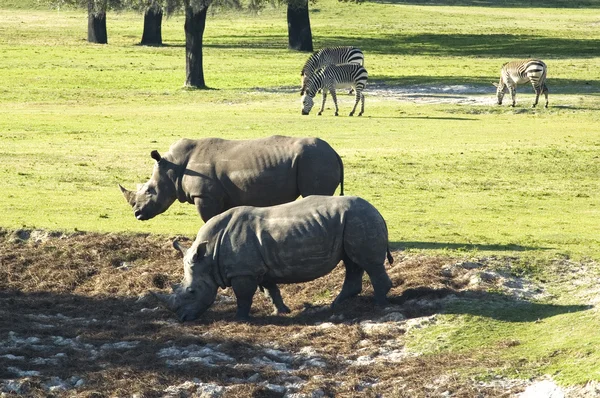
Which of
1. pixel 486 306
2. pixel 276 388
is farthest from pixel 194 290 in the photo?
pixel 486 306

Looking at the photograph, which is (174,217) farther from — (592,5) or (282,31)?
(592,5)

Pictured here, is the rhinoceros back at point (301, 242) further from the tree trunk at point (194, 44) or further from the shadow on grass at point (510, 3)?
the shadow on grass at point (510, 3)

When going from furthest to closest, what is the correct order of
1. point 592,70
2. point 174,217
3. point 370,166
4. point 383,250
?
point 592,70
point 370,166
point 174,217
point 383,250

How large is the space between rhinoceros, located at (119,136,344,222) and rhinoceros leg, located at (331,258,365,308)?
2.05 meters

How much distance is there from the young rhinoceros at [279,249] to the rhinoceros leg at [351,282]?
0.22 m

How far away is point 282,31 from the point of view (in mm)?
74875

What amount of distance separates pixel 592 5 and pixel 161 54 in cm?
4886

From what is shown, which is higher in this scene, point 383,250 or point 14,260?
point 383,250

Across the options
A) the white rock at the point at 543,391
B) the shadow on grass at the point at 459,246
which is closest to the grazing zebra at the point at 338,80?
the shadow on grass at the point at 459,246

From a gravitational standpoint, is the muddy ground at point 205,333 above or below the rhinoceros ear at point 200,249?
below

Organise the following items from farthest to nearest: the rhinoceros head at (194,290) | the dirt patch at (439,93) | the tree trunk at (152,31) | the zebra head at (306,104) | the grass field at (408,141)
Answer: the tree trunk at (152,31) < the dirt patch at (439,93) < the zebra head at (306,104) < the rhinoceros head at (194,290) < the grass field at (408,141)

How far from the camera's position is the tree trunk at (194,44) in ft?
145

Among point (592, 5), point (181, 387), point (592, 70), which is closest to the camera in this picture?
point (181, 387)

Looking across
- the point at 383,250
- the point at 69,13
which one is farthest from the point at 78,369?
the point at 69,13
